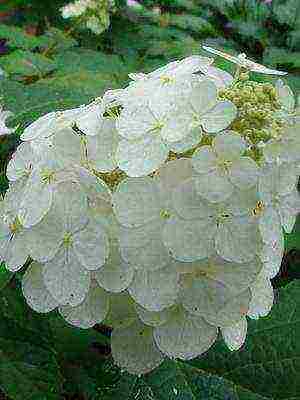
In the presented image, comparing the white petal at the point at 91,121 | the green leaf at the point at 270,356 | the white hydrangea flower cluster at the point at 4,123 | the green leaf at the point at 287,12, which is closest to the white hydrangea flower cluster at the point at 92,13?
the green leaf at the point at 287,12

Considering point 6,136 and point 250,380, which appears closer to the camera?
point 250,380

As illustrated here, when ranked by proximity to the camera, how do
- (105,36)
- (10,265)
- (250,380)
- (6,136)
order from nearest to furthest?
(10,265)
(250,380)
(6,136)
(105,36)

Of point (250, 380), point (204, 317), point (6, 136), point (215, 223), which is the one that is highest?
point (215, 223)

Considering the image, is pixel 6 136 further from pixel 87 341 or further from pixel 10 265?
pixel 10 265

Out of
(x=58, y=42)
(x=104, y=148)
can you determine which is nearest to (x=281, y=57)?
(x=58, y=42)

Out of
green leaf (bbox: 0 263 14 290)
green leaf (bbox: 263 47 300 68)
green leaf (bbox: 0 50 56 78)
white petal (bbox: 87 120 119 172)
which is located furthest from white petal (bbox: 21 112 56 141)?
green leaf (bbox: 263 47 300 68)

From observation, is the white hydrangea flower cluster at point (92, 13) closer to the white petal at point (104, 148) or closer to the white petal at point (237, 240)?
the white petal at point (104, 148)

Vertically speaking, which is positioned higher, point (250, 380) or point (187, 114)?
point (187, 114)

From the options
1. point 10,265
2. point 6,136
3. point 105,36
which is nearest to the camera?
point 10,265

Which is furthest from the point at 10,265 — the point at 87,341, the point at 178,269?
the point at 87,341
